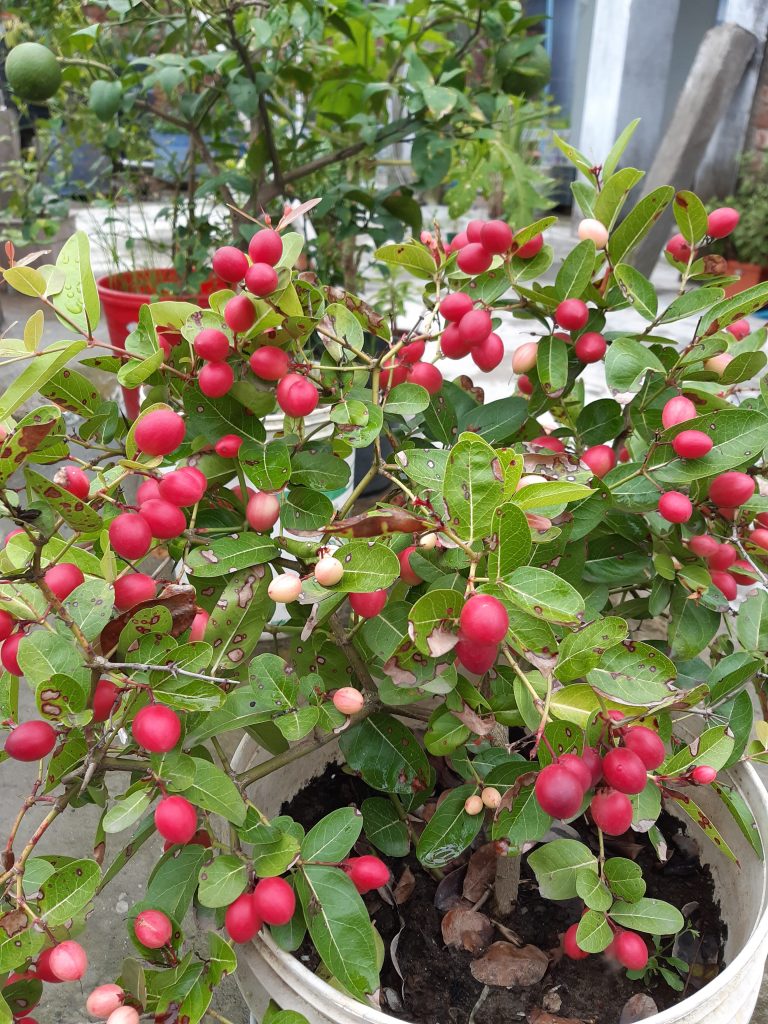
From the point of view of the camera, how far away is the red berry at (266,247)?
0.53 meters

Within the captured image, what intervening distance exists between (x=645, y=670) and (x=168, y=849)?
0.34m

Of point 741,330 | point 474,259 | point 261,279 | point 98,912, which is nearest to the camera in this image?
point 261,279

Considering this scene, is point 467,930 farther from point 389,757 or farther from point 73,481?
point 73,481

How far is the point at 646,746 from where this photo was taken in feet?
1.55

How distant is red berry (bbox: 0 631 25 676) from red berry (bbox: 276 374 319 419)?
0.68 feet

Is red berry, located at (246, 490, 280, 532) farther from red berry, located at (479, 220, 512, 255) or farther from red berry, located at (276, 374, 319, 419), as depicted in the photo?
red berry, located at (479, 220, 512, 255)

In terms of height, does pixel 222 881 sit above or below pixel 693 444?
below

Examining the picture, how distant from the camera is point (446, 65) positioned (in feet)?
4.80

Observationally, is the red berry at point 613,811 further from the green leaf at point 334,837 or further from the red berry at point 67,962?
the red berry at point 67,962

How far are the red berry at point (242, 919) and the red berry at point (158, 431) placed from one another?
0.27 m

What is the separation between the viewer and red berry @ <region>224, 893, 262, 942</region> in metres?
0.49

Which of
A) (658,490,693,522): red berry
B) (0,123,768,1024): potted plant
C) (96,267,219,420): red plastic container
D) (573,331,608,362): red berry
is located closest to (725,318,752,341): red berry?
(0,123,768,1024): potted plant

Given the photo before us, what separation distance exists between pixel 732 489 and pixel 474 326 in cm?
21

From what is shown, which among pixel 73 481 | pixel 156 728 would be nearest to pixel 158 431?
pixel 73 481
